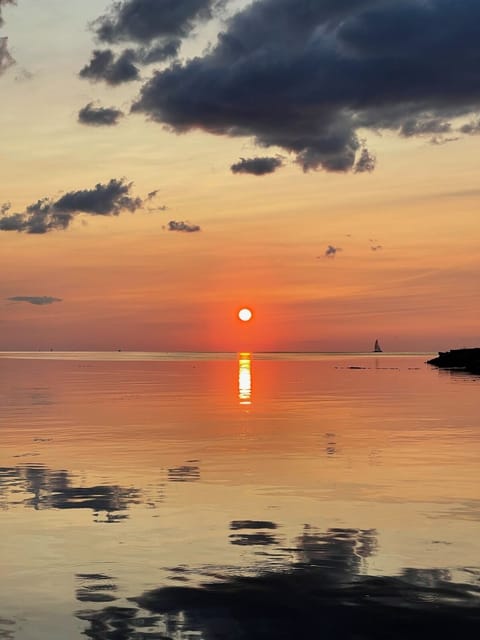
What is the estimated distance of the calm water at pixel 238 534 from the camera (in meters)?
13.3

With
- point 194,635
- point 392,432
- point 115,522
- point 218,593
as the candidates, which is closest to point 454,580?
point 218,593

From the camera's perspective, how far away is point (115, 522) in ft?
67.5

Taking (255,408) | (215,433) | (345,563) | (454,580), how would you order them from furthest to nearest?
(255,408), (215,433), (345,563), (454,580)

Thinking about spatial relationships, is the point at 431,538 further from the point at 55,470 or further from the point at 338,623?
the point at 55,470

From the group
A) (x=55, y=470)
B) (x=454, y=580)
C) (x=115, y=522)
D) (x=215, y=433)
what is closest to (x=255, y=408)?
(x=215, y=433)

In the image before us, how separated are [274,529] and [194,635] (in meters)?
7.75

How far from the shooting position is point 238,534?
1942 cm

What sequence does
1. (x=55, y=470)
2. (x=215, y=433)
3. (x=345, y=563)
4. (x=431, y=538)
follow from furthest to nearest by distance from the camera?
(x=215, y=433)
(x=55, y=470)
(x=431, y=538)
(x=345, y=563)

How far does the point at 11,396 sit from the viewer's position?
3014 inches

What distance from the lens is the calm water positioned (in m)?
13.3

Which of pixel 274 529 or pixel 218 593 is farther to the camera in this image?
pixel 274 529

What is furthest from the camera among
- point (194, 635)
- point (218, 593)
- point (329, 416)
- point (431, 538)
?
point (329, 416)

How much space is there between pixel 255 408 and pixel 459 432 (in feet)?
70.7

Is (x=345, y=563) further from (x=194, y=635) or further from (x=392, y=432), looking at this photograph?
(x=392, y=432)
